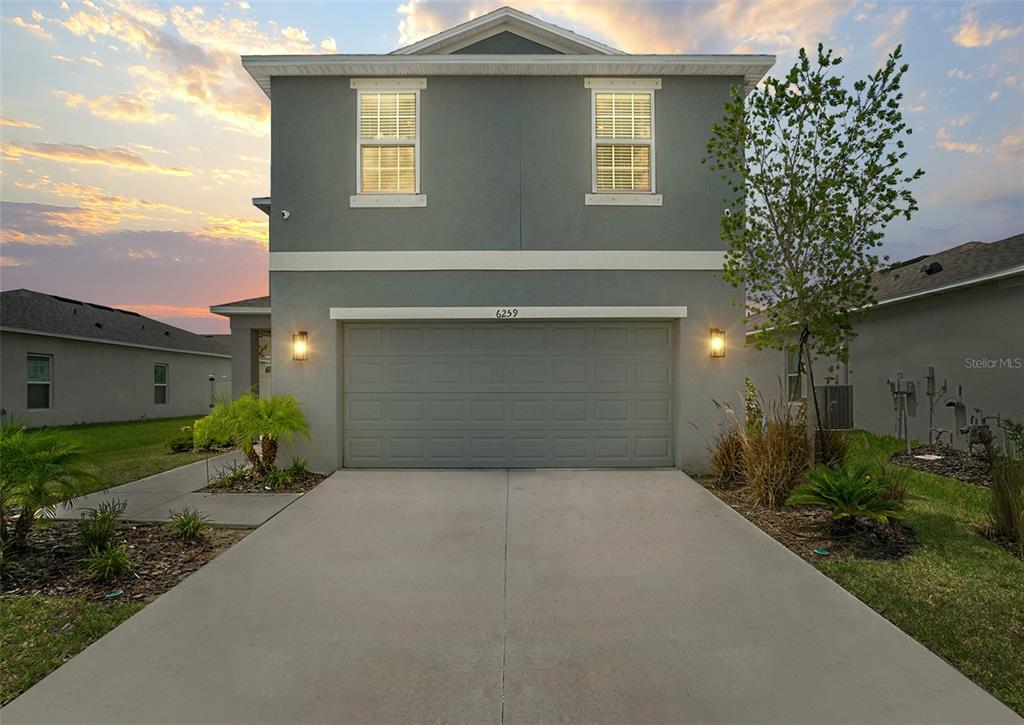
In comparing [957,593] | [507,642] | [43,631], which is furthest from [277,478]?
[957,593]

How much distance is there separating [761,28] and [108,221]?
42.3ft

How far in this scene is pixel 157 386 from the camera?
21188mm

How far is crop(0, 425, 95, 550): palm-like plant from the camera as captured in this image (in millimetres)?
4477

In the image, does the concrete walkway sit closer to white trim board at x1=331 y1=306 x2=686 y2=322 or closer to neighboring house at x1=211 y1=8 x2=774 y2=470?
neighboring house at x1=211 y1=8 x2=774 y2=470

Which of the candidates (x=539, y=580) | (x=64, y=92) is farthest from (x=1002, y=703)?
(x=64, y=92)

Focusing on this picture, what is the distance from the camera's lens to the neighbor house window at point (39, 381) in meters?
15.7

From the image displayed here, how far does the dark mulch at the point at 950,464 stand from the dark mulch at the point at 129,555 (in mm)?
9929

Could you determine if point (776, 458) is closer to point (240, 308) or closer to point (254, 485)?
point (254, 485)

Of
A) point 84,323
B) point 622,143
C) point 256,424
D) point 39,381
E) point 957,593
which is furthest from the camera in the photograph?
point 84,323

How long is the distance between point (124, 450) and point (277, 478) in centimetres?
673

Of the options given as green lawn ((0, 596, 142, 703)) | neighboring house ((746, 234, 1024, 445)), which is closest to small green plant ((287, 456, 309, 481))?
green lawn ((0, 596, 142, 703))

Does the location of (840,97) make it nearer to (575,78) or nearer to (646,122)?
(646,122)

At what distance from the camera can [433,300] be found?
8.38 m

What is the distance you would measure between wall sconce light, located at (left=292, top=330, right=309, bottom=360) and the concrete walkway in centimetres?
218
